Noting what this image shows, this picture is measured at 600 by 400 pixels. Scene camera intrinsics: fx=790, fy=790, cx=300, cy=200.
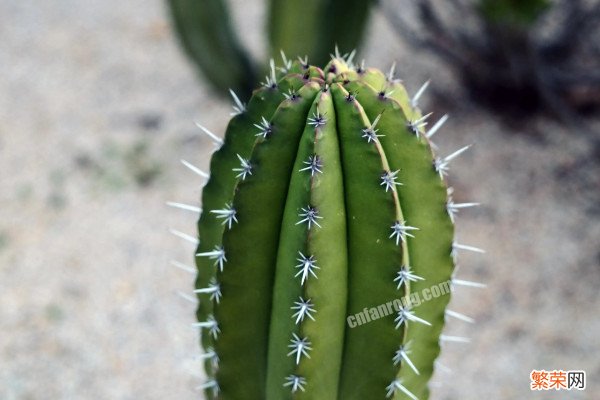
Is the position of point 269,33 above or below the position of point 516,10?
above

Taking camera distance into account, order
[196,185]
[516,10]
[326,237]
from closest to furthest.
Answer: [326,237] → [516,10] → [196,185]

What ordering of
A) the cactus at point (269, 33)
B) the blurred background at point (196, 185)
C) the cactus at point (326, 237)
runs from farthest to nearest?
the cactus at point (269, 33) → the blurred background at point (196, 185) → the cactus at point (326, 237)

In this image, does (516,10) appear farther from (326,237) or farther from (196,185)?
(326,237)

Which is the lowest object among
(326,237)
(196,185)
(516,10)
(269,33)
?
(326,237)

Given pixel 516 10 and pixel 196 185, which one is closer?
pixel 516 10

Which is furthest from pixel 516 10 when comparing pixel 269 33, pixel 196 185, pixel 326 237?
pixel 326 237

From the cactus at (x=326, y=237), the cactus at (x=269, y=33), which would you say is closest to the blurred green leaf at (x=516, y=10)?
the cactus at (x=269, y=33)

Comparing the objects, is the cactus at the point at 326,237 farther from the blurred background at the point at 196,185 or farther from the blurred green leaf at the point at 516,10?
the blurred green leaf at the point at 516,10

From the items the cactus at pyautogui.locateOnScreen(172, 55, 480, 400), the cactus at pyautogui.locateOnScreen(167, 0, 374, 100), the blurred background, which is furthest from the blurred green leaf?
the cactus at pyautogui.locateOnScreen(172, 55, 480, 400)
